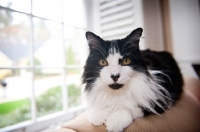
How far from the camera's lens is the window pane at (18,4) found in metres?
0.64

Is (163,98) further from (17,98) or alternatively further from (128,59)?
(17,98)

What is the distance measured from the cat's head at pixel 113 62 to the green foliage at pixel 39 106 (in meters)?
0.28

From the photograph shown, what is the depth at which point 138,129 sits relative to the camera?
1.98 ft

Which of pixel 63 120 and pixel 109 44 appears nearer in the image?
pixel 109 44

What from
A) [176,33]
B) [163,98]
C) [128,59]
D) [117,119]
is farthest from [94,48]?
[176,33]

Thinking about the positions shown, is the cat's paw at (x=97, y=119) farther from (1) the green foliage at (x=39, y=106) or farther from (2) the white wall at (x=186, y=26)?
(2) the white wall at (x=186, y=26)

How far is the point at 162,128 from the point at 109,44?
0.47 meters

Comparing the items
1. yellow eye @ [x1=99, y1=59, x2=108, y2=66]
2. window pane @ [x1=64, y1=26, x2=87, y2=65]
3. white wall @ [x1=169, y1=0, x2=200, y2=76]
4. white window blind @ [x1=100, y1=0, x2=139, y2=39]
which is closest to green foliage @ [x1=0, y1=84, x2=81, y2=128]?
window pane @ [x1=64, y1=26, x2=87, y2=65]

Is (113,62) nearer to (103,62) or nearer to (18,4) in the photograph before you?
(103,62)

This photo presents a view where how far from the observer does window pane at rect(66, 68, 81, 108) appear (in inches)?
38.9

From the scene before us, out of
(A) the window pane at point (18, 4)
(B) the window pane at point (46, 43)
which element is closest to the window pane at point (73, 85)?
(B) the window pane at point (46, 43)

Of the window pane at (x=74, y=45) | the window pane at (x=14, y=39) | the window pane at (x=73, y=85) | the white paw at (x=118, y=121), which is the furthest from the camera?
the window pane at (x=73, y=85)

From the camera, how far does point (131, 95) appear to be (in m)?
0.70

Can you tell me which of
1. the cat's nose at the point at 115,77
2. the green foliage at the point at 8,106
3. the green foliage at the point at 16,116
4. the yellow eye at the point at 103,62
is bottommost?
the green foliage at the point at 16,116
